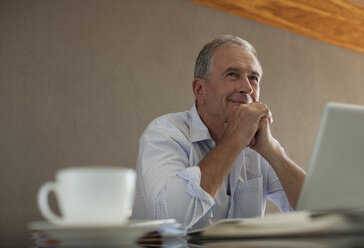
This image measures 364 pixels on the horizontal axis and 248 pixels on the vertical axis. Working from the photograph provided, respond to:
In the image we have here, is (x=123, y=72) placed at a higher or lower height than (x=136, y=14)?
lower

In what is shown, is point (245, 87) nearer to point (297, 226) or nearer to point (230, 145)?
point (230, 145)

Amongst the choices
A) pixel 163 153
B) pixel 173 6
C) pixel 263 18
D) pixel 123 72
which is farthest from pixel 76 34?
pixel 263 18

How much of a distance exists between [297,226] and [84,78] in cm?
220

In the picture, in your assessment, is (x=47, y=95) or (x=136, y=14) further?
(x=136, y=14)

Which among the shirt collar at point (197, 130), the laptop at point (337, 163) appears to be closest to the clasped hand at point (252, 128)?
the shirt collar at point (197, 130)

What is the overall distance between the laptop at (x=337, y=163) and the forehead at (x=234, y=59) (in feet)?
3.74

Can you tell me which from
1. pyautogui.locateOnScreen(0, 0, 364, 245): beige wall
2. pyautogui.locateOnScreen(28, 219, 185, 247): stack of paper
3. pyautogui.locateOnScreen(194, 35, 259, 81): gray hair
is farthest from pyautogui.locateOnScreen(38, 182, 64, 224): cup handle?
pyautogui.locateOnScreen(0, 0, 364, 245): beige wall

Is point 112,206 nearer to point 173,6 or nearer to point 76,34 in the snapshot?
point 76,34

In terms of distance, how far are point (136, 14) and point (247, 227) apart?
244 centimetres

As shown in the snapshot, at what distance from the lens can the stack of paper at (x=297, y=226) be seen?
471 mm

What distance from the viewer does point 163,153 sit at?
1.50m

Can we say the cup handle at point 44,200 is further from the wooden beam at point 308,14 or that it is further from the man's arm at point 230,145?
the wooden beam at point 308,14

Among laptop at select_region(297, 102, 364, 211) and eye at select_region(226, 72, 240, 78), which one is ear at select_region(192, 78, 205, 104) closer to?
eye at select_region(226, 72, 240, 78)

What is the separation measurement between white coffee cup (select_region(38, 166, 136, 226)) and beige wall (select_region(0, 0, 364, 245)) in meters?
1.82
